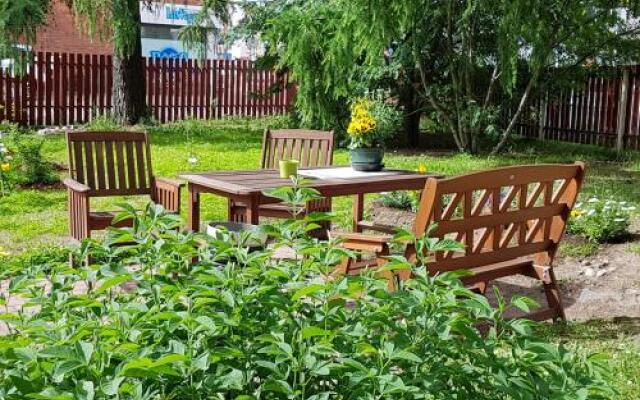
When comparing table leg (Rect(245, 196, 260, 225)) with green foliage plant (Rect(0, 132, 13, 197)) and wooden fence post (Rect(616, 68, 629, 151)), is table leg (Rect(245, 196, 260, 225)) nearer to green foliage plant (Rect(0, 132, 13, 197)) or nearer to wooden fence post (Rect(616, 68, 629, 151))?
green foliage plant (Rect(0, 132, 13, 197))

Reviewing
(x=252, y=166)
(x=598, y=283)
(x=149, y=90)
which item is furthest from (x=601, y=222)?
(x=149, y=90)

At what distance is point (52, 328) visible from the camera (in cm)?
167

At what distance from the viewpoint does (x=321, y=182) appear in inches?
213

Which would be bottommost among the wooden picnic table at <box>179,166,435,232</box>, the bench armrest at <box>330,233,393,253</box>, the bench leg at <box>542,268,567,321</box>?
the bench leg at <box>542,268,567,321</box>

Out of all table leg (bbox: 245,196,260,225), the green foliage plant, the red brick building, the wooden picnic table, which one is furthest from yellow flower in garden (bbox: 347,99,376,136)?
the red brick building

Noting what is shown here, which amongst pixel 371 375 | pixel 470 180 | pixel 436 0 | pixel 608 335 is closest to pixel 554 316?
pixel 608 335

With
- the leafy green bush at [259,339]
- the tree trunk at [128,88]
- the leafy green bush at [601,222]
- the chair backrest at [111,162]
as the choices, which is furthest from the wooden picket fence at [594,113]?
the leafy green bush at [259,339]

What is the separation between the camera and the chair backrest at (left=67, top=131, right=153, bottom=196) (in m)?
6.29

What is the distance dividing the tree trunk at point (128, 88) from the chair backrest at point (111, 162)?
10475 millimetres

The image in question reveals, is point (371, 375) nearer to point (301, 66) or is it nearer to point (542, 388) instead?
point (542, 388)

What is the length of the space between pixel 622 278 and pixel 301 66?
775cm

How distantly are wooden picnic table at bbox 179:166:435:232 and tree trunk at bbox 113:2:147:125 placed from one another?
1114cm

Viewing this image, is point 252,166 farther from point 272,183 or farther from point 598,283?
point 598,283

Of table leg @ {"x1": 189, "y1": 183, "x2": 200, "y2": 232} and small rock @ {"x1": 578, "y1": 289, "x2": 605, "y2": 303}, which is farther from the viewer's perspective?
table leg @ {"x1": 189, "y1": 183, "x2": 200, "y2": 232}
